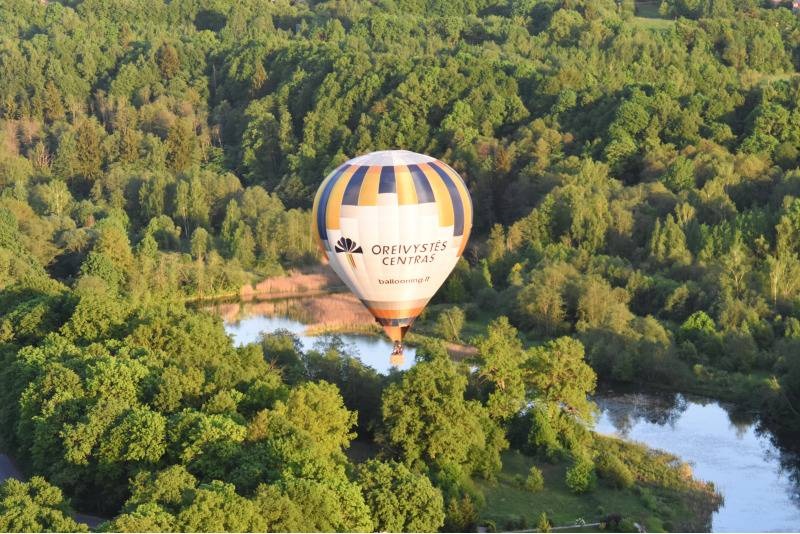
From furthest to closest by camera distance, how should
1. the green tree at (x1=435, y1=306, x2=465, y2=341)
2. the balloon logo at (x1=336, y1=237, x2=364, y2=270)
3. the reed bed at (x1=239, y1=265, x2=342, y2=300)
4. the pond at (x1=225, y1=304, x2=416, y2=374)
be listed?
the reed bed at (x1=239, y1=265, x2=342, y2=300), the green tree at (x1=435, y1=306, x2=465, y2=341), the pond at (x1=225, y1=304, x2=416, y2=374), the balloon logo at (x1=336, y1=237, x2=364, y2=270)

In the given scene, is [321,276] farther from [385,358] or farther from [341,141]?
[341,141]

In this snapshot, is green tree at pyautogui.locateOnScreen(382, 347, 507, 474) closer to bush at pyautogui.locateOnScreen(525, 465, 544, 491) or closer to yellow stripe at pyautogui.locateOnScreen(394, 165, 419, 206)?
bush at pyautogui.locateOnScreen(525, 465, 544, 491)

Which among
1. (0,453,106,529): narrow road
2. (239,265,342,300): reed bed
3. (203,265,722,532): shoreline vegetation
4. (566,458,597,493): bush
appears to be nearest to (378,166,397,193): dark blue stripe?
(203,265,722,532): shoreline vegetation

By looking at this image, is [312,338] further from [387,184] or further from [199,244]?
[387,184]

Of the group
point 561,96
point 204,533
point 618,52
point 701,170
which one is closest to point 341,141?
point 561,96

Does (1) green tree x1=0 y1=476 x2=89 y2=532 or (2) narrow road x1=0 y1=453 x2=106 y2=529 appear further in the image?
(2) narrow road x1=0 y1=453 x2=106 y2=529

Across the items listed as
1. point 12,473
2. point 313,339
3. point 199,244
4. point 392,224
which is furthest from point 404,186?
point 199,244

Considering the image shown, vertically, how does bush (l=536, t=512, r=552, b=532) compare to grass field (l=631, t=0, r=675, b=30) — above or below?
below
